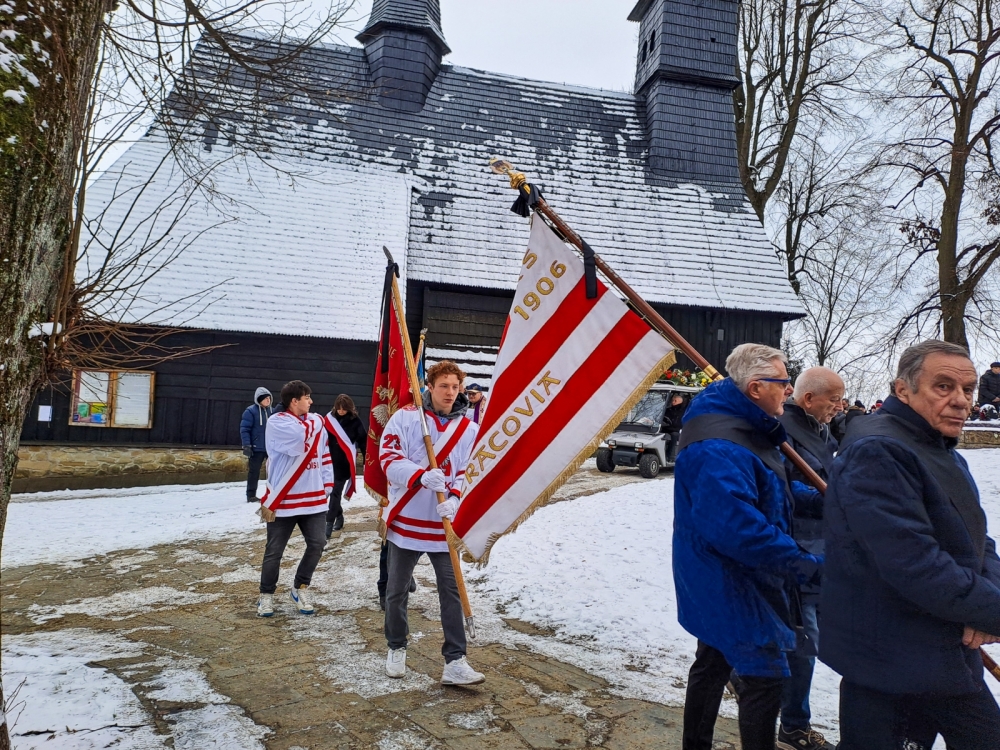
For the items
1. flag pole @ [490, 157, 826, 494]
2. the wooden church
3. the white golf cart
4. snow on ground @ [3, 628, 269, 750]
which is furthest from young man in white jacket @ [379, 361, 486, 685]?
the wooden church

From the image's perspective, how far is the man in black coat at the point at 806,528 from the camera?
349 cm

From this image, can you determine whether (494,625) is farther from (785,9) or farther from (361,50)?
(785,9)

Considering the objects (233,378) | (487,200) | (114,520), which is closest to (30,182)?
(114,520)

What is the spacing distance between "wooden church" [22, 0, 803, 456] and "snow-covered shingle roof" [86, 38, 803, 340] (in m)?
0.05

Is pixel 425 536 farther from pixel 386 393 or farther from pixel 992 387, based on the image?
pixel 992 387

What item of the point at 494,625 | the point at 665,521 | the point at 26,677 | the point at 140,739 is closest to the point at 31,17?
the point at 140,739

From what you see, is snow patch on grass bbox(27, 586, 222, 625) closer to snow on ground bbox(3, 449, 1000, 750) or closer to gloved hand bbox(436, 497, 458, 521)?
snow on ground bbox(3, 449, 1000, 750)

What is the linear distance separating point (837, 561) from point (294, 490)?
432cm

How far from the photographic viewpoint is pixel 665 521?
7996 millimetres

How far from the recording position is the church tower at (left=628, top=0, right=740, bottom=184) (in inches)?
775

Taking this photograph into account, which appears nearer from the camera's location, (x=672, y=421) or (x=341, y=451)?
(x=341, y=451)

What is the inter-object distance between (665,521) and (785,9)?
65.2 ft

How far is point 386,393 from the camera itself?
5.59 metres

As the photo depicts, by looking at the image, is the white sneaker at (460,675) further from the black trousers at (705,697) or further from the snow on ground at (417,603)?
the black trousers at (705,697)
